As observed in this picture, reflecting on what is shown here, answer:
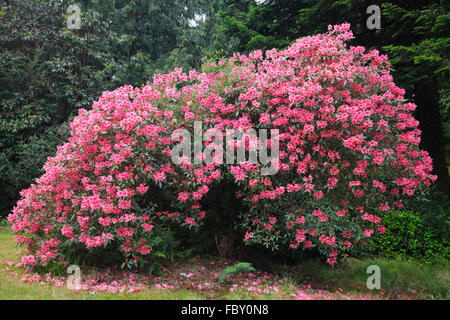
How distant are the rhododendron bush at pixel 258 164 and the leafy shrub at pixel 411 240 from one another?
1.53 meters

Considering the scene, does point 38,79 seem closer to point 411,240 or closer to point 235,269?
point 235,269

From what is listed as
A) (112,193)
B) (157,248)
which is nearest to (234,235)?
(157,248)

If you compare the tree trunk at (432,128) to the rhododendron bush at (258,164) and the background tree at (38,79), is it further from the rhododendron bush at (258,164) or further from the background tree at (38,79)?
the background tree at (38,79)

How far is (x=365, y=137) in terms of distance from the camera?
156 inches

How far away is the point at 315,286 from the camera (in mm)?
4812

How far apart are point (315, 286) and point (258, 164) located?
217 cm

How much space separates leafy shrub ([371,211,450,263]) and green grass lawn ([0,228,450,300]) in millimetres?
267

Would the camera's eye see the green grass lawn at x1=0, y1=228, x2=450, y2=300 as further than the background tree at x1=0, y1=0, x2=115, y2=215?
No

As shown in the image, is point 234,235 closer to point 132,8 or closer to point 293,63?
point 293,63

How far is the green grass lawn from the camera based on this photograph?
149 inches
